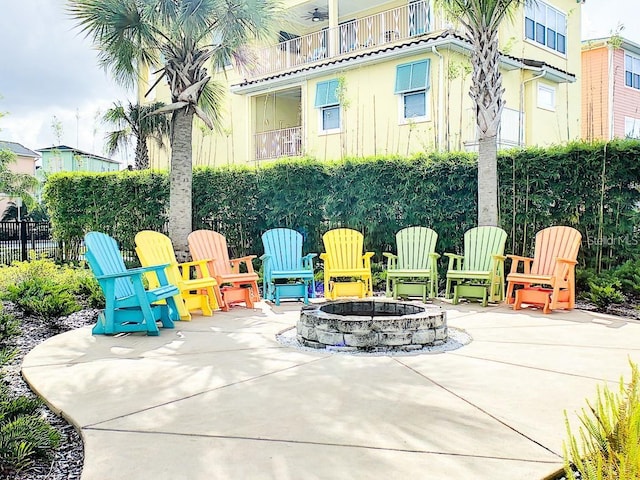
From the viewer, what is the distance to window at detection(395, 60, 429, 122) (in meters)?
12.3

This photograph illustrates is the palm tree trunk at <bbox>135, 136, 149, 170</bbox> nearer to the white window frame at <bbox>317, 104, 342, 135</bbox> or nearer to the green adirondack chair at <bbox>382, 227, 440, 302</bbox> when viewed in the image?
the white window frame at <bbox>317, 104, 342, 135</bbox>

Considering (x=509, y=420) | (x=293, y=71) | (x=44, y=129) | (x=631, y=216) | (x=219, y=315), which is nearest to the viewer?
(x=509, y=420)

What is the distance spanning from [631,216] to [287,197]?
502cm

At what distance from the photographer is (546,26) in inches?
593

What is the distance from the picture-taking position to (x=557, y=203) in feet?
24.4

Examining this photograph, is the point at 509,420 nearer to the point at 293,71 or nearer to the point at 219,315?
the point at 219,315

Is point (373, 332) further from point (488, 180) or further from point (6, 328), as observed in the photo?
point (488, 180)

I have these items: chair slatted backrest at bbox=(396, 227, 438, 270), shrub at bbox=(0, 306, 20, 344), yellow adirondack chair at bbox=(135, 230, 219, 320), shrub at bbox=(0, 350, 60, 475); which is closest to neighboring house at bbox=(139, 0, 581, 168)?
chair slatted backrest at bbox=(396, 227, 438, 270)

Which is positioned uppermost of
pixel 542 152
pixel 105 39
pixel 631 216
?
pixel 105 39

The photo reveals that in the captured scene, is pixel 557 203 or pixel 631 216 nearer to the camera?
pixel 631 216

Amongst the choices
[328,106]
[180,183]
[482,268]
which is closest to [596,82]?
[328,106]

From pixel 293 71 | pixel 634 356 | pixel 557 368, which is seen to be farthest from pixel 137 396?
pixel 293 71

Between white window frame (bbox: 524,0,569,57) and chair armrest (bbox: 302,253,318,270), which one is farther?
white window frame (bbox: 524,0,569,57)

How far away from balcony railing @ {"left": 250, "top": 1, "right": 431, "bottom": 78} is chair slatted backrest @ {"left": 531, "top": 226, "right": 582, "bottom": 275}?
7894mm
